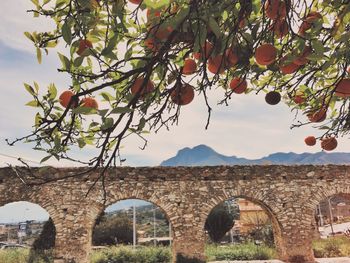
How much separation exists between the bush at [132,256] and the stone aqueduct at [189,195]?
137 cm

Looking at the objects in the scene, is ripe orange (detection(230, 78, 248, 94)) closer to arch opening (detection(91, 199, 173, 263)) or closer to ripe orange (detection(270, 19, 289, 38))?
ripe orange (detection(270, 19, 289, 38))

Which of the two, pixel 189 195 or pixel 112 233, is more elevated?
pixel 189 195

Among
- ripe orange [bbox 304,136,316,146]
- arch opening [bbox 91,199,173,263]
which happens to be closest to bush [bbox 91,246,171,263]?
arch opening [bbox 91,199,173,263]

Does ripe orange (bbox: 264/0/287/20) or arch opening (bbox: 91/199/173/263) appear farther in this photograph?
arch opening (bbox: 91/199/173/263)

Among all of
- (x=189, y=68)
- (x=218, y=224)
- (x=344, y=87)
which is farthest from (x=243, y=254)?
(x=189, y=68)

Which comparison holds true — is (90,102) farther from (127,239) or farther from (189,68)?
(127,239)

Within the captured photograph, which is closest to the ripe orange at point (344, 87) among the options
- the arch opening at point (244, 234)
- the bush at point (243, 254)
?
the arch opening at point (244, 234)

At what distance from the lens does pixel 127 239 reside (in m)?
22.2

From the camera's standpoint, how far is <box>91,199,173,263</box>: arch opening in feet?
43.0

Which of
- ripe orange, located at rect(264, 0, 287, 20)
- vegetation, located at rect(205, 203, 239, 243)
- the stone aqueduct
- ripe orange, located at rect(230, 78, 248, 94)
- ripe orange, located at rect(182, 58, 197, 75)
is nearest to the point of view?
ripe orange, located at rect(264, 0, 287, 20)

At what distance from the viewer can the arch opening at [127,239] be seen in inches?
516

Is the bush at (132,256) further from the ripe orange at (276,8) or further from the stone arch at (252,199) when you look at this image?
the ripe orange at (276,8)

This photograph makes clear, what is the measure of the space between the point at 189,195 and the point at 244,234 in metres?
15.6

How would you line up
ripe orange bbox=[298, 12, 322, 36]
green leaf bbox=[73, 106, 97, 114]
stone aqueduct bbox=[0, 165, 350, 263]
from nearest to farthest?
green leaf bbox=[73, 106, 97, 114] < ripe orange bbox=[298, 12, 322, 36] < stone aqueduct bbox=[0, 165, 350, 263]
